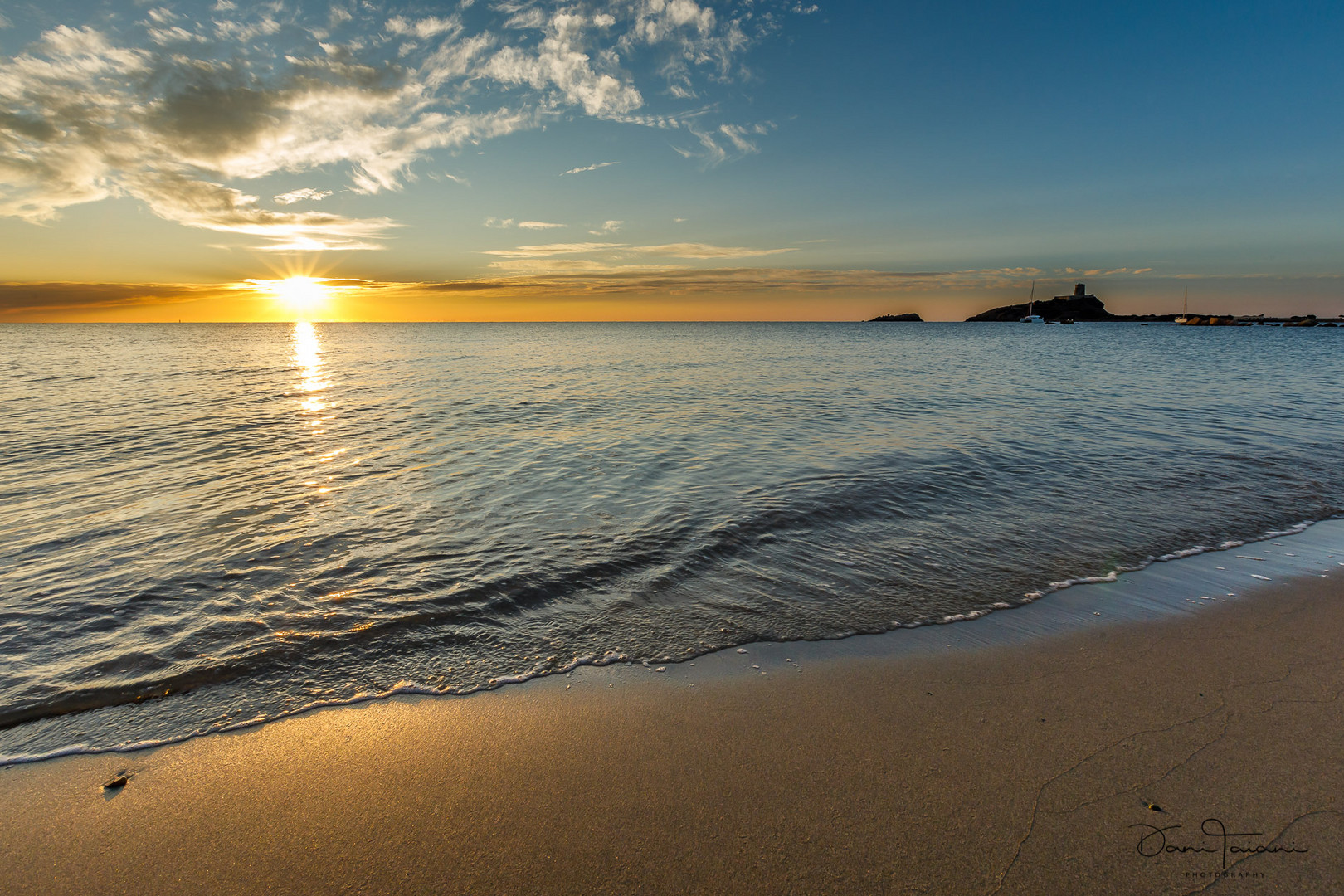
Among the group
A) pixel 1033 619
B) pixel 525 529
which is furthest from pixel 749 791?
pixel 525 529

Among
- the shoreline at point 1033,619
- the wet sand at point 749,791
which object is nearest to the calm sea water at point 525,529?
the shoreline at point 1033,619

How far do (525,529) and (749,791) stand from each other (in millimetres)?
5424

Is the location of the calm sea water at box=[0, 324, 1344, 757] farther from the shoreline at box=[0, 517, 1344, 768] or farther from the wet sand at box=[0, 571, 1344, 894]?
the wet sand at box=[0, 571, 1344, 894]

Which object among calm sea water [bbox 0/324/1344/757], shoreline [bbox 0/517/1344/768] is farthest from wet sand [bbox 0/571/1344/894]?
calm sea water [bbox 0/324/1344/757]

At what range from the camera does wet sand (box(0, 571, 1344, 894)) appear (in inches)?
108

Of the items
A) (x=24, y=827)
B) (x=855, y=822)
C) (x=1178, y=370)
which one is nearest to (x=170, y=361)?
(x=24, y=827)

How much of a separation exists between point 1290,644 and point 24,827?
9061 mm

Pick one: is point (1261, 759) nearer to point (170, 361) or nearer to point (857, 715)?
point (857, 715)

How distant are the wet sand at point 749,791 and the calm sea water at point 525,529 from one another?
67 cm

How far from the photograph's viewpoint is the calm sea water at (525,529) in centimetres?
487

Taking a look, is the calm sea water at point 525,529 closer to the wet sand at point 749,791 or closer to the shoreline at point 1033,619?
the shoreline at point 1033,619

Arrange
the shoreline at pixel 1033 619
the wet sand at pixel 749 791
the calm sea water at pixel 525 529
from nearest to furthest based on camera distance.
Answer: the wet sand at pixel 749 791 → the shoreline at pixel 1033 619 → the calm sea water at pixel 525 529

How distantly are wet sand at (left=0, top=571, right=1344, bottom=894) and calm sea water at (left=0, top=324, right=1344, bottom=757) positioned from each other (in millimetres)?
665

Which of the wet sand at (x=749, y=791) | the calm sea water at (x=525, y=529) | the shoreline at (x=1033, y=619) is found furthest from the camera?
the calm sea water at (x=525, y=529)
